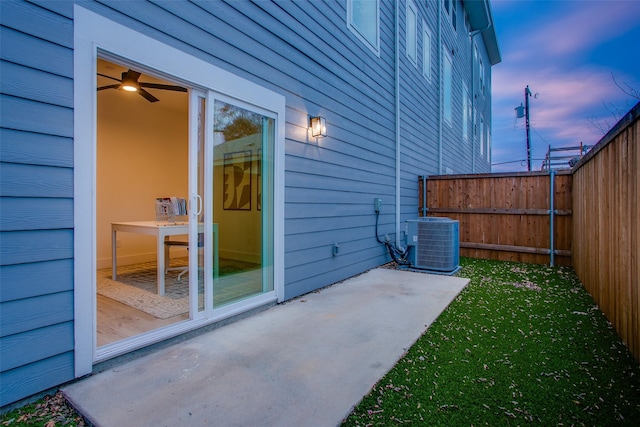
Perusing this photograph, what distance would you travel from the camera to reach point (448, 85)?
30.9 feet

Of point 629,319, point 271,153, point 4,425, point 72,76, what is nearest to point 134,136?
point 271,153

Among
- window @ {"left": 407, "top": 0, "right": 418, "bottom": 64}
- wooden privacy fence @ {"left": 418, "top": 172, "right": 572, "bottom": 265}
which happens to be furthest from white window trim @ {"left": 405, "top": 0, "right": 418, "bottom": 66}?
wooden privacy fence @ {"left": 418, "top": 172, "right": 572, "bottom": 265}

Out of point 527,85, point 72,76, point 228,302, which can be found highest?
point 527,85

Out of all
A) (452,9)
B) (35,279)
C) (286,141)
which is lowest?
(35,279)

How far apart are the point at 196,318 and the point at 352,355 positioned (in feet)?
4.32

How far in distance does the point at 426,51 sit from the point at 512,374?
7.70 meters

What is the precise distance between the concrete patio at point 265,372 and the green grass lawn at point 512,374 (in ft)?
0.53

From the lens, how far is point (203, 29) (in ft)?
8.67

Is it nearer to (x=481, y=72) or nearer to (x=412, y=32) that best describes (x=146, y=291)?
(x=412, y=32)

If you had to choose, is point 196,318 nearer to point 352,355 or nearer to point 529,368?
point 352,355

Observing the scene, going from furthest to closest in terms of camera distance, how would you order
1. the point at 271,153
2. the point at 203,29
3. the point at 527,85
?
the point at 527,85, the point at 271,153, the point at 203,29

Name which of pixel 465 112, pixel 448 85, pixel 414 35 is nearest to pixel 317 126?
pixel 414 35

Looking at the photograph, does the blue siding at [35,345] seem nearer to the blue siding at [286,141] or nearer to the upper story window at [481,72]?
the blue siding at [286,141]

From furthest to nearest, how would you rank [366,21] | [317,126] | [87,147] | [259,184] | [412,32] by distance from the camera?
[412,32] < [366,21] < [317,126] < [259,184] < [87,147]
